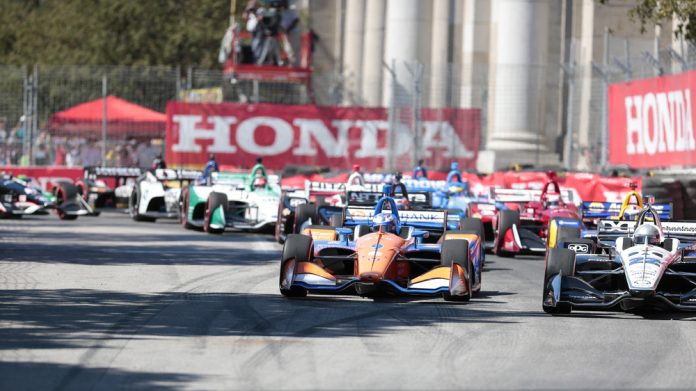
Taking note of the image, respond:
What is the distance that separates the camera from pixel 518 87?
35.0 meters

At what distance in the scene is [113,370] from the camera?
9.19m

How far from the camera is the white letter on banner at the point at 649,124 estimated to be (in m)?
28.2

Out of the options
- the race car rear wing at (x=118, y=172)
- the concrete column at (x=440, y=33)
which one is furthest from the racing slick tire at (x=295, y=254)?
the concrete column at (x=440, y=33)

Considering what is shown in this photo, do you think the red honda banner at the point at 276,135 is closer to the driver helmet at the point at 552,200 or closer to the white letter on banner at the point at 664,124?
the white letter on banner at the point at 664,124

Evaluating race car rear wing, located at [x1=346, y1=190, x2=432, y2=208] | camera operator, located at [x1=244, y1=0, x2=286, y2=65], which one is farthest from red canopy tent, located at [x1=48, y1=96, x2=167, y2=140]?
race car rear wing, located at [x1=346, y1=190, x2=432, y2=208]

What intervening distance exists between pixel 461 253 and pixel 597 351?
3717 mm

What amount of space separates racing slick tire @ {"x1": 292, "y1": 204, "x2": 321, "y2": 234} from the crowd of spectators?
16428 millimetres

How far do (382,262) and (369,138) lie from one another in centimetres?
2297

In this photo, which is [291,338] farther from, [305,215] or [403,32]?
[403,32]

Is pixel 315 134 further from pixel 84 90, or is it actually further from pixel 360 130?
pixel 84 90

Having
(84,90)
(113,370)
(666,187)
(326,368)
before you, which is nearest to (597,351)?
(326,368)

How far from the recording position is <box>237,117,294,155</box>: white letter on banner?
37344 mm

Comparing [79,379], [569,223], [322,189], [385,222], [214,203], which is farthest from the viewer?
[214,203]

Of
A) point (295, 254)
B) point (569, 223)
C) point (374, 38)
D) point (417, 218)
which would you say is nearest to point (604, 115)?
point (569, 223)
